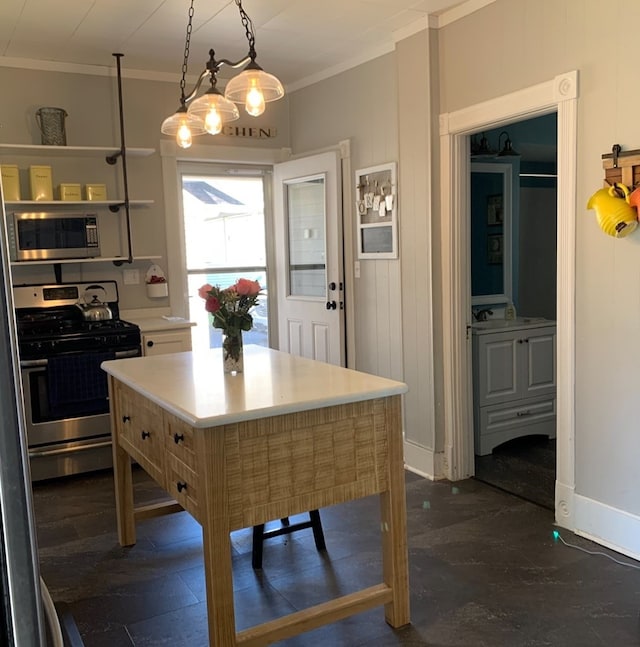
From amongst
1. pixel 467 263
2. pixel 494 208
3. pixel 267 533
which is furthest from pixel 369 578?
pixel 494 208

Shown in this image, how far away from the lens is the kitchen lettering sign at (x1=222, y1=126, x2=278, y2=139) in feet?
16.5

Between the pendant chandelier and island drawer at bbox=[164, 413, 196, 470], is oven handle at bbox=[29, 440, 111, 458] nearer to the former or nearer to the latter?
island drawer at bbox=[164, 413, 196, 470]

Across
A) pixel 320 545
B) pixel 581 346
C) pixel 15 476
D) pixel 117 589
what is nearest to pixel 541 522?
pixel 581 346

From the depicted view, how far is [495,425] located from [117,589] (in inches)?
101

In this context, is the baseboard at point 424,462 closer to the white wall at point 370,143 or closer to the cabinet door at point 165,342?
the white wall at point 370,143

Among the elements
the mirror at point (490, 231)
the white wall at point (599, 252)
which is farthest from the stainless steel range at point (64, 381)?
the white wall at point (599, 252)

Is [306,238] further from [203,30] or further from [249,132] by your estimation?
[203,30]

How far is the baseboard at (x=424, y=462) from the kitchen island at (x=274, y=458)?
1.56 meters

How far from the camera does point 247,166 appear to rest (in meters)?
5.29

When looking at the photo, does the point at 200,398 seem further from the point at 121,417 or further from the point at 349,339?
the point at 349,339

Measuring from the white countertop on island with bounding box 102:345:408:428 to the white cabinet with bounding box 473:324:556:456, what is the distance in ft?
5.58

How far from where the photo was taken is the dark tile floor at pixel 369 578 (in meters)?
2.40

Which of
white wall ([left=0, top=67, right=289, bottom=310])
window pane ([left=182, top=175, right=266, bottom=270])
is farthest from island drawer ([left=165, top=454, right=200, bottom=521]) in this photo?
window pane ([left=182, top=175, right=266, bottom=270])

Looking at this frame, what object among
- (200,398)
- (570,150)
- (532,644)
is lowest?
(532,644)
